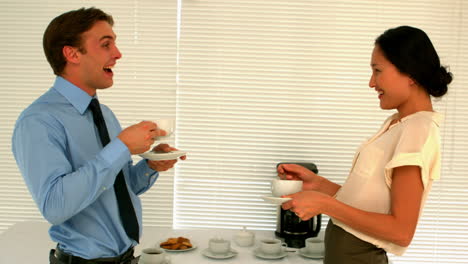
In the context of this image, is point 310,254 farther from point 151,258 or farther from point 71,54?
point 71,54

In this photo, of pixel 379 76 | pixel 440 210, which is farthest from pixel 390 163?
pixel 440 210

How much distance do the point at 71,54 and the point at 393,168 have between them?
1.21 m

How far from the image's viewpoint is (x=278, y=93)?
3139mm

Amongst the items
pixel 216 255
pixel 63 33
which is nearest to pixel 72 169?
pixel 63 33

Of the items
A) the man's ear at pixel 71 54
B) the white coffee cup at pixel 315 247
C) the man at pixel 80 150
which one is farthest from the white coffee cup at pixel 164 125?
the white coffee cup at pixel 315 247

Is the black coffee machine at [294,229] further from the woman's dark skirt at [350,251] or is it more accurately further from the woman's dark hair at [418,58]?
the woman's dark hair at [418,58]

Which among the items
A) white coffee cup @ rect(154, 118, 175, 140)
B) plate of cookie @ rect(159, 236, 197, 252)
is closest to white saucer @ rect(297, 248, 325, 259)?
plate of cookie @ rect(159, 236, 197, 252)

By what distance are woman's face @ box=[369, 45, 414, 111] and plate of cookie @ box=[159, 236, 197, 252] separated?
142 centimetres

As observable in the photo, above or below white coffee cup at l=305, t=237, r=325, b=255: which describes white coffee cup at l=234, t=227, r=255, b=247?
below

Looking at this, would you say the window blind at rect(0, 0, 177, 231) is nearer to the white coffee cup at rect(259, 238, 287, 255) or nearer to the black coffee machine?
the black coffee machine

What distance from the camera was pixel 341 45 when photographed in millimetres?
3133

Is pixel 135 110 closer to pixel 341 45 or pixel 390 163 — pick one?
pixel 341 45

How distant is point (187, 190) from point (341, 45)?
4.95 ft

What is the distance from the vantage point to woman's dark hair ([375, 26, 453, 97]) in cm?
145
